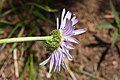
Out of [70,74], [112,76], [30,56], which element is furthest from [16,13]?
[112,76]

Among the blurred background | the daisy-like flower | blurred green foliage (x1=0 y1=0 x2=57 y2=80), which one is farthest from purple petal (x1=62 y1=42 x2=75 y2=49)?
blurred green foliage (x1=0 y1=0 x2=57 y2=80)

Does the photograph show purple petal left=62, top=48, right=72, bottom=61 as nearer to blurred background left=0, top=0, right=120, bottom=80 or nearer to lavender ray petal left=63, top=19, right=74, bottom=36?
lavender ray petal left=63, top=19, right=74, bottom=36

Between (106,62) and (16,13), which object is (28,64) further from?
(106,62)

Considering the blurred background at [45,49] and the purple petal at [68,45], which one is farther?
the blurred background at [45,49]

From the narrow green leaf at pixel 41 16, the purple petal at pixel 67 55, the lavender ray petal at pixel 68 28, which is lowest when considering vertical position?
the purple petal at pixel 67 55

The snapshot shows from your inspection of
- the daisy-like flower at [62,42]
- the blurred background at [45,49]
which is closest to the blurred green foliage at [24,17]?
the blurred background at [45,49]

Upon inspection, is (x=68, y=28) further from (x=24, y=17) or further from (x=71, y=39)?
(x=24, y=17)

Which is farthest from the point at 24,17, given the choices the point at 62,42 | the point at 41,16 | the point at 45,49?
the point at 62,42

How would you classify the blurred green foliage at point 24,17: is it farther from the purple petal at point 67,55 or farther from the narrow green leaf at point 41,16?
the purple petal at point 67,55
